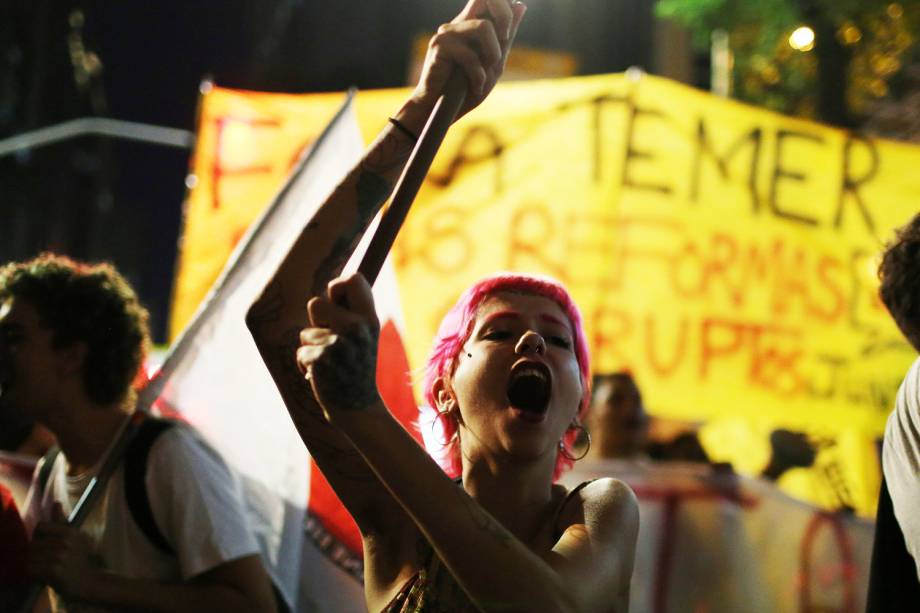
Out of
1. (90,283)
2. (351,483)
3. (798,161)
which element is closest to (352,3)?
(798,161)

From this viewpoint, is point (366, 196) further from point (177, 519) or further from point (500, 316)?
point (177, 519)

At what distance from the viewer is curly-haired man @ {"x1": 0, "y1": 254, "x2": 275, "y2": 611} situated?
2.34 meters

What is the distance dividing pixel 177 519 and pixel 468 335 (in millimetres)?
889

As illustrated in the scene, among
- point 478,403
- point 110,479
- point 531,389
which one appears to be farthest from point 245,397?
point 531,389

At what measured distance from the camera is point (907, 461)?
1.99 metres

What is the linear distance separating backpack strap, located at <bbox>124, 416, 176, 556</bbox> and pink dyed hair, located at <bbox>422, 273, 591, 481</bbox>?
0.74m

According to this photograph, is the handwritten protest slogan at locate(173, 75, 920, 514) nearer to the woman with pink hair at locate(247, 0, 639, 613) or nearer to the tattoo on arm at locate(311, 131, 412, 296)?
the woman with pink hair at locate(247, 0, 639, 613)

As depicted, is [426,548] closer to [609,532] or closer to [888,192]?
[609,532]

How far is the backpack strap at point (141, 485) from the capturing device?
238 cm

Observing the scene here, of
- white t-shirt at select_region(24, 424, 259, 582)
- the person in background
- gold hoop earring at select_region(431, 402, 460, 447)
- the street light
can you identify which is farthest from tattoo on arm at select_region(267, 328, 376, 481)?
the street light

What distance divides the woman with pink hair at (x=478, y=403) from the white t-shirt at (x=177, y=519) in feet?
2.08

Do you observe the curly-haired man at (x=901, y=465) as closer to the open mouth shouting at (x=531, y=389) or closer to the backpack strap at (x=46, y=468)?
the open mouth shouting at (x=531, y=389)

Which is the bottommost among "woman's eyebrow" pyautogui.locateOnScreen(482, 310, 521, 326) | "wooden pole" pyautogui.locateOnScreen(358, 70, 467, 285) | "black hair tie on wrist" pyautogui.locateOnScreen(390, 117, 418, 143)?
"woman's eyebrow" pyautogui.locateOnScreen(482, 310, 521, 326)

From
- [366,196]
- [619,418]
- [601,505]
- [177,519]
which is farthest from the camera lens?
[619,418]
